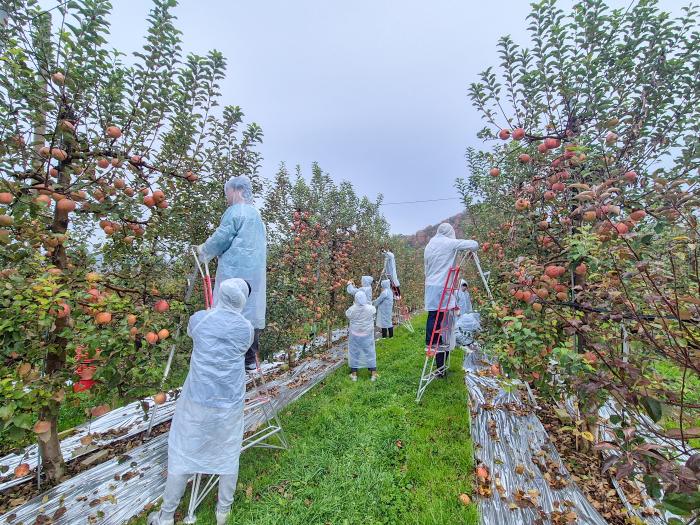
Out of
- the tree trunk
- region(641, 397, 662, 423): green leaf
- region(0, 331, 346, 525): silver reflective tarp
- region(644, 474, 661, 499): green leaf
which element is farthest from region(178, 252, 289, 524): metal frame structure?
region(641, 397, 662, 423): green leaf

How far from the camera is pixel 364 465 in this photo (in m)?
3.01

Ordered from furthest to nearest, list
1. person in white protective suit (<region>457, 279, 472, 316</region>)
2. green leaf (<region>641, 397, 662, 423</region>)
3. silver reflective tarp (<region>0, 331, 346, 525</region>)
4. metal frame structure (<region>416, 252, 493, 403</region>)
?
person in white protective suit (<region>457, 279, 472, 316</region>), metal frame structure (<region>416, 252, 493, 403</region>), silver reflective tarp (<region>0, 331, 346, 525</region>), green leaf (<region>641, 397, 662, 423</region>)

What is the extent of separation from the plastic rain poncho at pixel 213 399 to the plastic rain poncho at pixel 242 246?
89 centimetres

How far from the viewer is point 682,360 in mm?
1332

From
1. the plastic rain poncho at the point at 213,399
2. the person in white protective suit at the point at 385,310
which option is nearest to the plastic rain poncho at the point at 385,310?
the person in white protective suit at the point at 385,310

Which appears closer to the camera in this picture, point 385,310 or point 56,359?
point 56,359

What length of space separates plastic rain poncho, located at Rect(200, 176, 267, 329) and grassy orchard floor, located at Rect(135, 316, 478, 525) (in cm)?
140

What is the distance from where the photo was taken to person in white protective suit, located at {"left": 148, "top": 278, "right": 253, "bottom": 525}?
7.72 ft

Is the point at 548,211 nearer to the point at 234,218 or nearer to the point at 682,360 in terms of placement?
the point at 682,360

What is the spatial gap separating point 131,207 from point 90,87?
967 millimetres

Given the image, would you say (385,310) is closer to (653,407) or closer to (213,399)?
(213,399)

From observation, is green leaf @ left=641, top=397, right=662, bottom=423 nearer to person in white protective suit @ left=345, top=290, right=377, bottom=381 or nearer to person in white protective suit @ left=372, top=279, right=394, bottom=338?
person in white protective suit @ left=345, top=290, right=377, bottom=381

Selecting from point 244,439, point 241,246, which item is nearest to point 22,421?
point 244,439

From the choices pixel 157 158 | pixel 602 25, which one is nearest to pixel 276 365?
pixel 157 158
